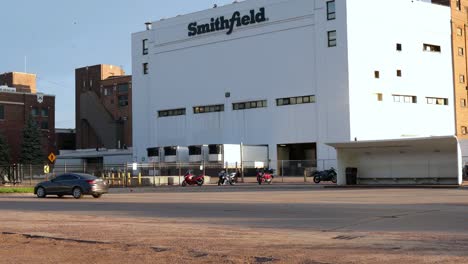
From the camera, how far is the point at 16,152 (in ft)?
352

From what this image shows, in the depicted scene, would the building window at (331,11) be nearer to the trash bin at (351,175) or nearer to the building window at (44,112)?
the trash bin at (351,175)

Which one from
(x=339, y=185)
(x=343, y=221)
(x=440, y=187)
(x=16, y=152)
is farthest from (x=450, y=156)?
(x=16, y=152)

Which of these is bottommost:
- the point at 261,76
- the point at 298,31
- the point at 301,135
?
the point at 301,135

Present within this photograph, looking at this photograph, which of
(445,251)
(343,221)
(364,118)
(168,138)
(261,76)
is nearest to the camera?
(445,251)

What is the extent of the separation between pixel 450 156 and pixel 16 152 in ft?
274

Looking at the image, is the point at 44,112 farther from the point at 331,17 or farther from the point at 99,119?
the point at 331,17

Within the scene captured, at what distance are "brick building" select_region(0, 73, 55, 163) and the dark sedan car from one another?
73.3 metres

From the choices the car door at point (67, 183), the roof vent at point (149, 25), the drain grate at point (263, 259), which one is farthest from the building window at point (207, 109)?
the drain grate at point (263, 259)

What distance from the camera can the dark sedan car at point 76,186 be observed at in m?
34.7

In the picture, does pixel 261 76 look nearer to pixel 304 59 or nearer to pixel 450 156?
pixel 304 59

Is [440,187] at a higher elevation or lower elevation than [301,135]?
lower

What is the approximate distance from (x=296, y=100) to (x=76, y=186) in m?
43.9

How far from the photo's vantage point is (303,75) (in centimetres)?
7444

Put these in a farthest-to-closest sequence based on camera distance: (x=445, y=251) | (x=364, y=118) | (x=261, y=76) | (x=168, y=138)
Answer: (x=168, y=138) → (x=261, y=76) → (x=364, y=118) → (x=445, y=251)
